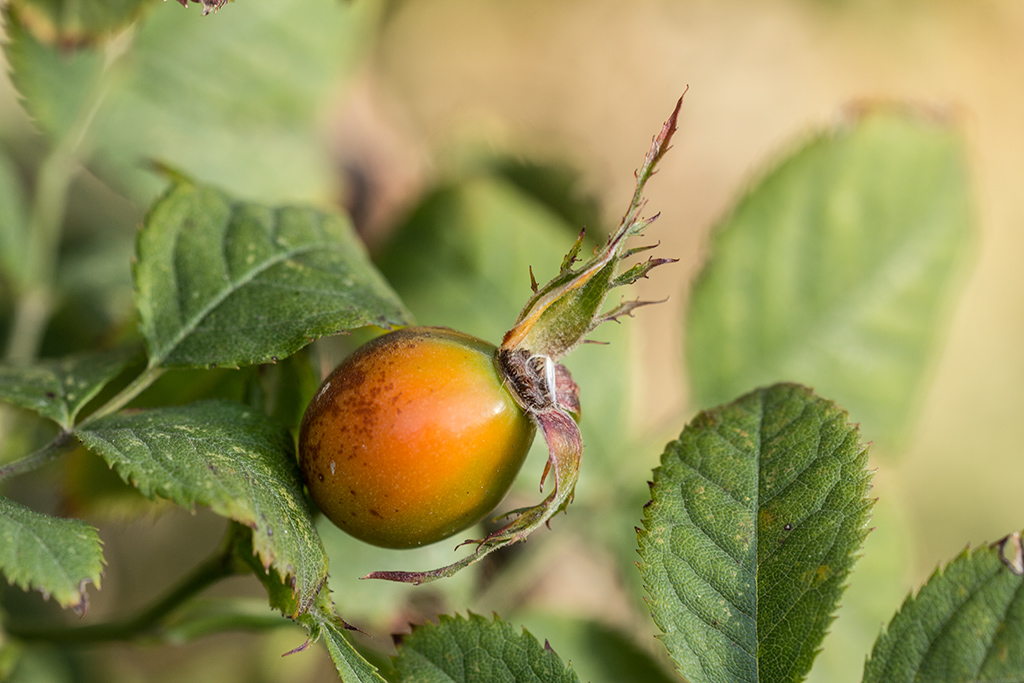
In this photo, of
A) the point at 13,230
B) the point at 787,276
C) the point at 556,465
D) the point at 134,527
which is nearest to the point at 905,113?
the point at 787,276

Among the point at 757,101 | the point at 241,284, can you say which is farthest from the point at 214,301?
the point at 757,101

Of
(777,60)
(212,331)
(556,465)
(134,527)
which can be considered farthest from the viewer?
(777,60)

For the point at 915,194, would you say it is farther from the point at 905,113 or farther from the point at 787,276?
the point at 787,276

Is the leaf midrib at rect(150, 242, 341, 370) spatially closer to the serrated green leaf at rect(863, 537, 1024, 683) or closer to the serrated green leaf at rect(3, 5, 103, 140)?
the serrated green leaf at rect(3, 5, 103, 140)

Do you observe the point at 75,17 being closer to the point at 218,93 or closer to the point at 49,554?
the point at 218,93

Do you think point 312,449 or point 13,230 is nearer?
point 312,449

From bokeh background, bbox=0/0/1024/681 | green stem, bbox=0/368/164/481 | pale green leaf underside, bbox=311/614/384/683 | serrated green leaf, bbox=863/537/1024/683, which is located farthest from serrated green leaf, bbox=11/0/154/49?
bokeh background, bbox=0/0/1024/681
